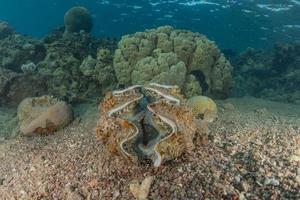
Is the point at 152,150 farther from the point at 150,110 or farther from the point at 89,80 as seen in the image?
the point at 89,80

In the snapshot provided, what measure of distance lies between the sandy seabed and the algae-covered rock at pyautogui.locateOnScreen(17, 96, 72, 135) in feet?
1.63

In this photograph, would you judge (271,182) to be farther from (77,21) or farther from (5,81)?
(77,21)

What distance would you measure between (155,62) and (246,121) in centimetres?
243

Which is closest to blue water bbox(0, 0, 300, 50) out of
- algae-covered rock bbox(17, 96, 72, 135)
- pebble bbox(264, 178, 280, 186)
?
algae-covered rock bbox(17, 96, 72, 135)

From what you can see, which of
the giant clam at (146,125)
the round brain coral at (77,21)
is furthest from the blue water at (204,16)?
the giant clam at (146,125)

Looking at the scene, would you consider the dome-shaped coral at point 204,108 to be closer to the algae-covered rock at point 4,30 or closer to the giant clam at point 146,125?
the giant clam at point 146,125

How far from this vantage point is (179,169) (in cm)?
399

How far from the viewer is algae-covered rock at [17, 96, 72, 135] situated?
6.20m

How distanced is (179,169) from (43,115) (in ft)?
10.5

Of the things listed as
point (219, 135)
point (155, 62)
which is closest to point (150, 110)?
point (219, 135)

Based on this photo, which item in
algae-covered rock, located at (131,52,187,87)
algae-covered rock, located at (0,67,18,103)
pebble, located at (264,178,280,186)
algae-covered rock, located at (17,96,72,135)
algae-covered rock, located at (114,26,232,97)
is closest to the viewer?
pebble, located at (264,178,280,186)

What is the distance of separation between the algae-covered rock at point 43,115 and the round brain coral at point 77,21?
324 inches

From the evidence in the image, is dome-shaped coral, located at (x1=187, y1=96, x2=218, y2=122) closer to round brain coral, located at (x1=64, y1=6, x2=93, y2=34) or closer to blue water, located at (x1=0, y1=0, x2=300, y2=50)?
round brain coral, located at (x1=64, y1=6, x2=93, y2=34)

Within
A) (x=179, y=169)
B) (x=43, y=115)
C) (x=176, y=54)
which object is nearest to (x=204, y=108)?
(x=176, y=54)
